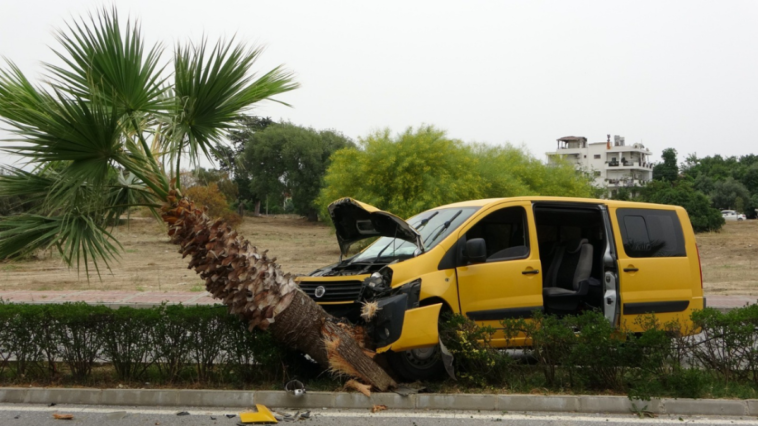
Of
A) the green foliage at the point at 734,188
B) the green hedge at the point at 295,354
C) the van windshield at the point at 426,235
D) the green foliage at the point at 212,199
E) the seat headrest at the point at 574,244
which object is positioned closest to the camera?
the green hedge at the point at 295,354

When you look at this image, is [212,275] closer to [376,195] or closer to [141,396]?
[141,396]

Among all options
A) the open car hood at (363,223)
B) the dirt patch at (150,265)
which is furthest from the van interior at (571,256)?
the dirt patch at (150,265)

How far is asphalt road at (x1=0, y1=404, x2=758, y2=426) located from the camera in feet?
18.2

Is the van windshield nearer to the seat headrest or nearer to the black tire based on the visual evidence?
the black tire

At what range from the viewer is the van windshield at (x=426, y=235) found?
713 centimetres

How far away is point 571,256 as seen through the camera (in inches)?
336

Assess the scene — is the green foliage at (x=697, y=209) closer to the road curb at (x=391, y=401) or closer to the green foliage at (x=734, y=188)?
the green foliage at (x=734, y=188)

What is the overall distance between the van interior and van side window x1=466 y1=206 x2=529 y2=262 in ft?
0.98

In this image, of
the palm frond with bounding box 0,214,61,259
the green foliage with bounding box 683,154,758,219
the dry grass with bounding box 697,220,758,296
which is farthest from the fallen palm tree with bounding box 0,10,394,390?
the green foliage with bounding box 683,154,758,219

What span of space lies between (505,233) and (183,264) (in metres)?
22.7

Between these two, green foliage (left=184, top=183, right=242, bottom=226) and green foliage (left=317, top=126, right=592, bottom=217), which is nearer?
green foliage (left=317, top=126, right=592, bottom=217)

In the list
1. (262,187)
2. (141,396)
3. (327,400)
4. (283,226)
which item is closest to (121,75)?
(141,396)

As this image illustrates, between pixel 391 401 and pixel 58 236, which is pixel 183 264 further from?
pixel 391 401

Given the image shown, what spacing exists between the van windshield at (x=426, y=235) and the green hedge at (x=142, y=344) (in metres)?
1.60
